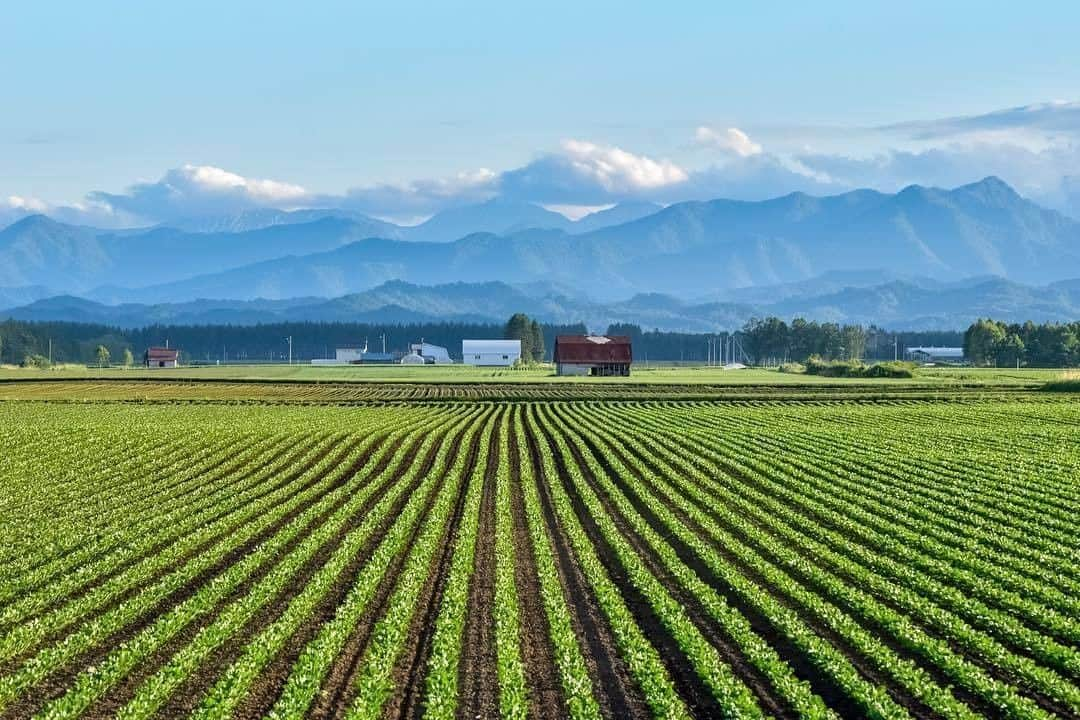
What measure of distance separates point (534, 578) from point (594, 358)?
121507mm

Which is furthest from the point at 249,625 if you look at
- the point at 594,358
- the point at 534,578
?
the point at 594,358

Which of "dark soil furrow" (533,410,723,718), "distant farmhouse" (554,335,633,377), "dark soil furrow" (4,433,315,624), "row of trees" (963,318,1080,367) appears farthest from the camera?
"row of trees" (963,318,1080,367)

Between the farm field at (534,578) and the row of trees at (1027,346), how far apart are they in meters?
139

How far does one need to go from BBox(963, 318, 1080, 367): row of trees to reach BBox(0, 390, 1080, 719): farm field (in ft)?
455

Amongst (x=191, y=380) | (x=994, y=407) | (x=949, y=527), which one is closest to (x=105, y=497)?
(x=949, y=527)

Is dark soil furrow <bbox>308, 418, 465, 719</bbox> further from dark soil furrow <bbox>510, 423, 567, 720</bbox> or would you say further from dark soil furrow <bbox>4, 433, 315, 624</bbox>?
dark soil furrow <bbox>4, 433, 315, 624</bbox>

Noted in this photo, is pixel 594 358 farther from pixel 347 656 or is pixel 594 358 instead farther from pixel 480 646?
pixel 347 656

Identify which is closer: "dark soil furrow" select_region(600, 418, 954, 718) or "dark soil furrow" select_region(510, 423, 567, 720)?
"dark soil furrow" select_region(510, 423, 567, 720)

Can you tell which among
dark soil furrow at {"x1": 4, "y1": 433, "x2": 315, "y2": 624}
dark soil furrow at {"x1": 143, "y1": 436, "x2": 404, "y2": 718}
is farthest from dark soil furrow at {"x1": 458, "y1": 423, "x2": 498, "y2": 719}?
dark soil furrow at {"x1": 4, "y1": 433, "x2": 315, "y2": 624}

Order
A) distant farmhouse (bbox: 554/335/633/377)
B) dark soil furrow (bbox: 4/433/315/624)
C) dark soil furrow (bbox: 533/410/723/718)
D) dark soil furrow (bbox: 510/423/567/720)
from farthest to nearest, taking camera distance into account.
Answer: distant farmhouse (bbox: 554/335/633/377) → dark soil furrow (bbox: 4/433/315/624) → dark soil furrow (bbox: 533/410/723/718) → dark soil furrow (bbox: 510/423/567/720)

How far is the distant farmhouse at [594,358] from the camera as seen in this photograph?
145 metres

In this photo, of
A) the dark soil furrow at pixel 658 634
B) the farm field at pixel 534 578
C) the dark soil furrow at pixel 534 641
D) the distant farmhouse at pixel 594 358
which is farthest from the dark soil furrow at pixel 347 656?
the distant farmhouse at pixel 594 358

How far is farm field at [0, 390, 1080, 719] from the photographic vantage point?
1705 centimetres

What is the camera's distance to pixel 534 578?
24.7 metres
